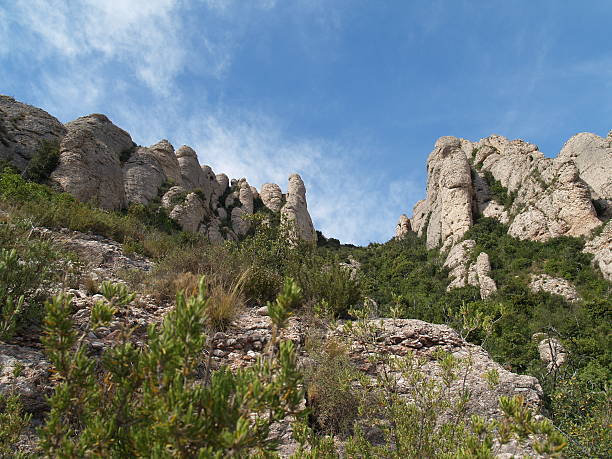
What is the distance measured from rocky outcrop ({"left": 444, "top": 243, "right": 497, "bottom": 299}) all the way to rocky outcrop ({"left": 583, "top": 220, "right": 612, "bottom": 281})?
6626 mm

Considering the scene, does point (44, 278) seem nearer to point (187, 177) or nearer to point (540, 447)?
point (540, 447)

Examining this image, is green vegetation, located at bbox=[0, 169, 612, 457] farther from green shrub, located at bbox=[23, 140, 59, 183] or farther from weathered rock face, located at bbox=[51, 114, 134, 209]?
green shrub, located at bbox=[23, 140, 59, 183]

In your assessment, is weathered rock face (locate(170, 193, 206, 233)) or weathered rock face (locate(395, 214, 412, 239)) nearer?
weathered rock face (locate(170, 193, 206, 233))

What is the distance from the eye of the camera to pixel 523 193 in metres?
35.2

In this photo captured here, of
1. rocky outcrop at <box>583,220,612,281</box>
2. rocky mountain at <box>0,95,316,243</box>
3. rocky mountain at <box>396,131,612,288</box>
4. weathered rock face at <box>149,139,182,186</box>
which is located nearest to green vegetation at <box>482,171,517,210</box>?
rocky mountain at <box>396,131,612,288</box>

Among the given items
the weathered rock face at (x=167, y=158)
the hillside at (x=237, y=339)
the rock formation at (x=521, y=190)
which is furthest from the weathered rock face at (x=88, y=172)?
the rock formation at (x=521, y=190)

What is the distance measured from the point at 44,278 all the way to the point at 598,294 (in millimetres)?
27847

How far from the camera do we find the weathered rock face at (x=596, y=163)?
30.7 m

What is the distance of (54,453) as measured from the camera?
4.38ft

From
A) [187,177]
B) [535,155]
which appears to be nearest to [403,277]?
[535,155]

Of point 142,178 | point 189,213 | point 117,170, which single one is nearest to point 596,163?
point 189,213

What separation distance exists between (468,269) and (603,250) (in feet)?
29.9

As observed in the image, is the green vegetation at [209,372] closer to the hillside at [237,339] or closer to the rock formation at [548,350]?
the hillside at [237,339]

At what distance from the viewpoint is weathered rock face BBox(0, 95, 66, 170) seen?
1493 centimetres
